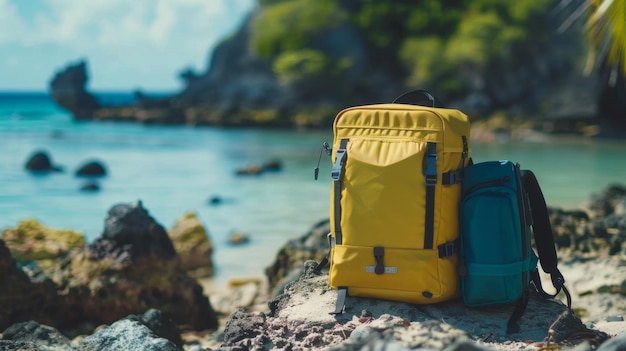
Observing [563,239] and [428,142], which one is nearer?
[428,142]

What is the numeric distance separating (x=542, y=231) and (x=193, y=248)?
586 centimetres

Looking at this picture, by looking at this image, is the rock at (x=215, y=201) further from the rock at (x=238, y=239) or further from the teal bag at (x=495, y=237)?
the teal bag at (x=495, y=237)

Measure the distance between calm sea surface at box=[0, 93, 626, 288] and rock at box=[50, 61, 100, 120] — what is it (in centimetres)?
1942

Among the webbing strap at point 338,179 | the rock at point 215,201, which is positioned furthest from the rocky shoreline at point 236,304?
the rock at point 215,201

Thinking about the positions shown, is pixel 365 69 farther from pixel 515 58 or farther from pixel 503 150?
pixel 503 150

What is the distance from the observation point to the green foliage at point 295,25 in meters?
48.1

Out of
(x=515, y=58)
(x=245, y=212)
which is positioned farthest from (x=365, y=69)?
(x=245, y=212)

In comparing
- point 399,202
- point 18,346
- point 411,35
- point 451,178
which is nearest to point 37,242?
point 18,346

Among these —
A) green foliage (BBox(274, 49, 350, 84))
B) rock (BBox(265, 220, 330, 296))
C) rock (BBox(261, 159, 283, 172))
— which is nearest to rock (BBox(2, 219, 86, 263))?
rock (BBox(265, 220, 330, 296))

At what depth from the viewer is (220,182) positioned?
715 inches

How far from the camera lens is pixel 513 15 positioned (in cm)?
4400

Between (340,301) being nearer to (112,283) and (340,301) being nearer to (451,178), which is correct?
(451,178)

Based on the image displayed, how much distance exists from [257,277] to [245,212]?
5.03 meters

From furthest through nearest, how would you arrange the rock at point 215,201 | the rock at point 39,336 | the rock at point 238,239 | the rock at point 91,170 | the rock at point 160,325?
the rock at point 91,170 < the rock at point 215,201 < the rock at point 238,239 < the rock at point 160,325 < the rock at point 39,336
